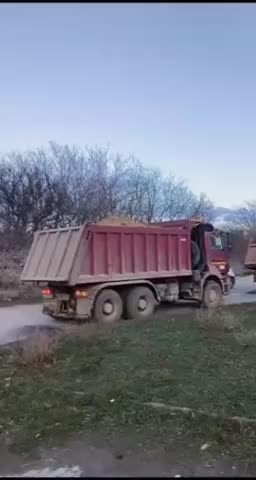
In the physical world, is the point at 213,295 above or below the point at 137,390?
above

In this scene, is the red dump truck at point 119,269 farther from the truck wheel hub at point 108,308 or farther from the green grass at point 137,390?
the green grass at point 137,390

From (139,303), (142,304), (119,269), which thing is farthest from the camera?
Answer: (142,304)

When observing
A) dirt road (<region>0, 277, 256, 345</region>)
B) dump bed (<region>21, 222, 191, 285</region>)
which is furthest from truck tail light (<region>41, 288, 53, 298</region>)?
dirt road (<region>0, 277, 256, 345</region>)

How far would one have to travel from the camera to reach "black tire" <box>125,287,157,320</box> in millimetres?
14992

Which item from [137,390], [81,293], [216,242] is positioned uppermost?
[216,242]

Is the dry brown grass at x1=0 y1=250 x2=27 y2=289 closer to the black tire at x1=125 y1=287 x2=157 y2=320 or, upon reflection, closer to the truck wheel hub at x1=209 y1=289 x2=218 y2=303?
the black tire at x1=125 y1=287 x2=157 y2=320

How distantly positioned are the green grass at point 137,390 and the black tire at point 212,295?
23.7 ft

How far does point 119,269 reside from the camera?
14789 millimetres

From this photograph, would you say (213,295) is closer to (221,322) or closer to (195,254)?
(195,254)

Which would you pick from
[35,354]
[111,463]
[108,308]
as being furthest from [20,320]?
[111,463]

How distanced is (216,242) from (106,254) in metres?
5.15

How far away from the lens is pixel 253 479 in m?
4.12

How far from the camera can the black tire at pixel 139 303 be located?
15.0 m

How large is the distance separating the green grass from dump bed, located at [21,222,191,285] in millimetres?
4213
